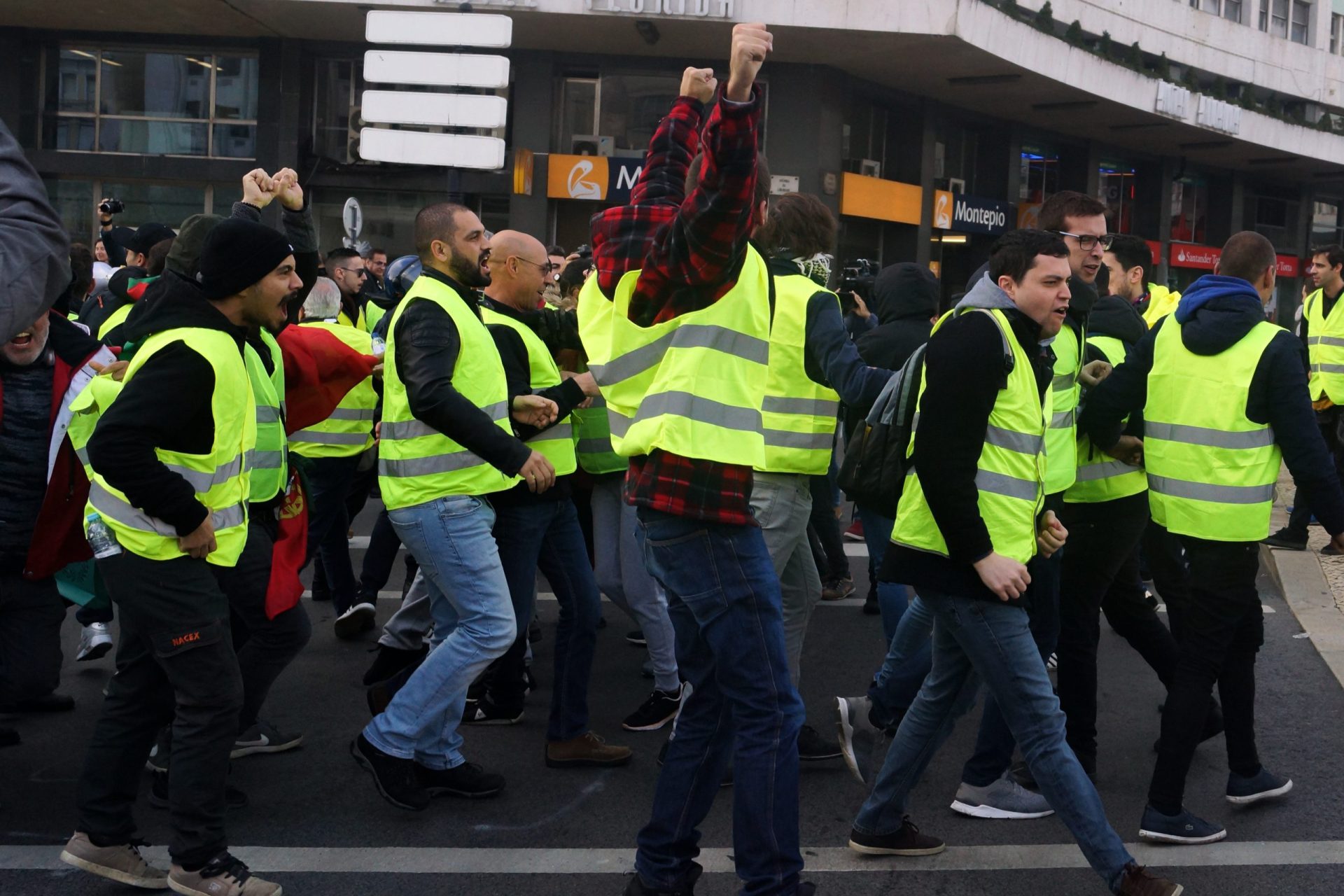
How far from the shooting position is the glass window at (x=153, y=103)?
25453mm

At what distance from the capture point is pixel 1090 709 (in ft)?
16.1

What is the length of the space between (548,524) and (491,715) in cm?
104

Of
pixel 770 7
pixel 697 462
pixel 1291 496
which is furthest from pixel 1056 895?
pixel 770 7

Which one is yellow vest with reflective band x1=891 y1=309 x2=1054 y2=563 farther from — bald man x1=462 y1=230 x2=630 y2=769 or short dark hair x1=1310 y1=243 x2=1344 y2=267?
short dark hair x1=1310 y1=243 x2=1344 y2=267

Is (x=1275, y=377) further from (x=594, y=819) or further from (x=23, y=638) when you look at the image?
(x=23, y=638)

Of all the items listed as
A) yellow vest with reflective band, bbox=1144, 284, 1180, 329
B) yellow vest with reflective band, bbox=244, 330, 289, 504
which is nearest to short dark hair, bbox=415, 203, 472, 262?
yellow vest with reflective band, bbox=244, 330, 289, 504

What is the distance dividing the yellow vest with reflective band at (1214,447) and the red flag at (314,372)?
3.07m

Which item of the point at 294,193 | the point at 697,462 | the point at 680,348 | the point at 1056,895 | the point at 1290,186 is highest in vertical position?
the point at 1290,186

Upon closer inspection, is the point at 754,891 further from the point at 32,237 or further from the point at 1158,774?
the point at 32,237

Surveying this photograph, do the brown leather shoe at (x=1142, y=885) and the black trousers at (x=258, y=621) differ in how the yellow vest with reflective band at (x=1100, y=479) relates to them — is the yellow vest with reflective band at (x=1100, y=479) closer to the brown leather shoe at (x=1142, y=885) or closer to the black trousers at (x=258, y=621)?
the brown leather shoe at (x=1142, y=885)

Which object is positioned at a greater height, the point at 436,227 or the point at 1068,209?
the point at 1068,209

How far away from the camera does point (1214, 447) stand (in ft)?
15.0

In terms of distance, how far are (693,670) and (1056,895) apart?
4.42 ft

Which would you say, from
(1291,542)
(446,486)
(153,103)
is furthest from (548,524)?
(153,103)
